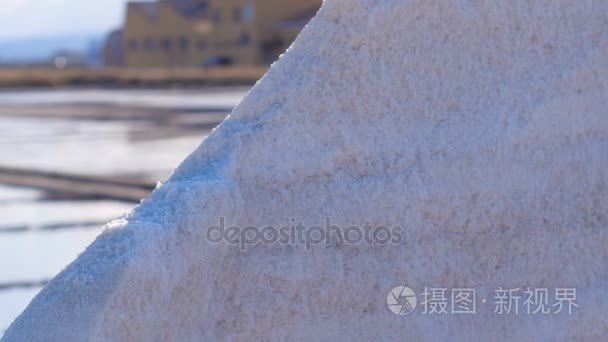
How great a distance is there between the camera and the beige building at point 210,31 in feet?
146

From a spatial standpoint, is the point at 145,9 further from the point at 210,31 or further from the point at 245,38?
the point at 245,38

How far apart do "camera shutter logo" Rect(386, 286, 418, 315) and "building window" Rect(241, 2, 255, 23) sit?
4110cm

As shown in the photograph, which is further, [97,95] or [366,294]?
[97,95]

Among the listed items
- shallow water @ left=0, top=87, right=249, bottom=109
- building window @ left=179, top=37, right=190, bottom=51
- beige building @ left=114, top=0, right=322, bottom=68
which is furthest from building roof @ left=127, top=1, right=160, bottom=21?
shallow water @ left=0, top=87, right=249, bottom=109

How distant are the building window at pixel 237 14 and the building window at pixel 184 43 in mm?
2194

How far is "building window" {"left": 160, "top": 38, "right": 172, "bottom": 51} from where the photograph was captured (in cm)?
4691

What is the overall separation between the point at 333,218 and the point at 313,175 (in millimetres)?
136

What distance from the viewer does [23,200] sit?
985cm

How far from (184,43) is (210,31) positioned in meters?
1.49

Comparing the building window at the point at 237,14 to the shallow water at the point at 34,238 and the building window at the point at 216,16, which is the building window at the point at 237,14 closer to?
the building window at the point at 216,16

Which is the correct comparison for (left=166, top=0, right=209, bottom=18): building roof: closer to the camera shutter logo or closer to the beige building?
the beige building

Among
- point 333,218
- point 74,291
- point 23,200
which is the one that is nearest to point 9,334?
point 74,291

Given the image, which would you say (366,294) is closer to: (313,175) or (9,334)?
(313,175)

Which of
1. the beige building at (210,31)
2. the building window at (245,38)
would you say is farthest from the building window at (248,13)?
the building window at (245,38)
